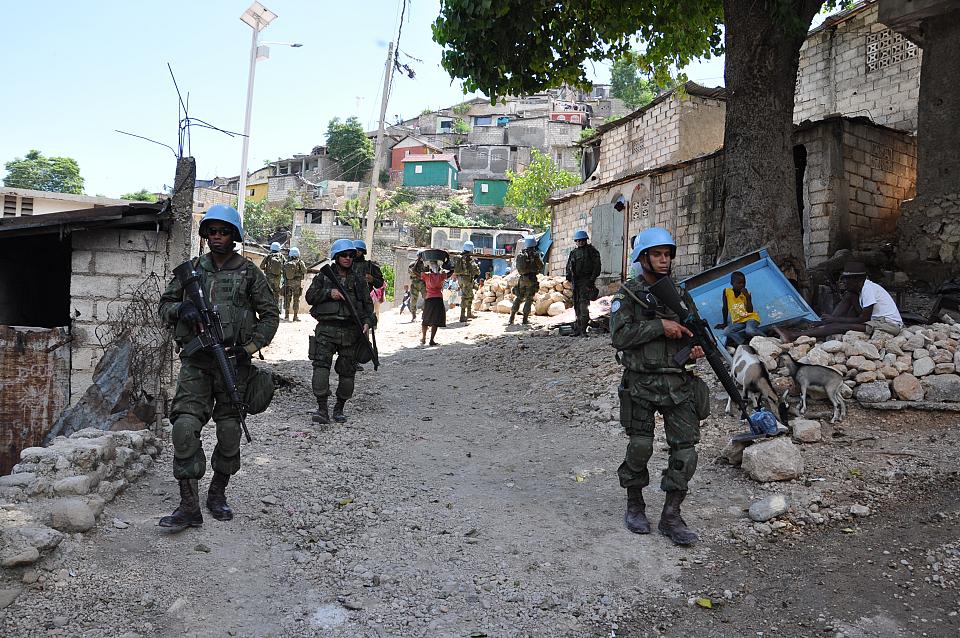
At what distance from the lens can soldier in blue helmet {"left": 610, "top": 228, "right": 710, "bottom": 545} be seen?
361 cm

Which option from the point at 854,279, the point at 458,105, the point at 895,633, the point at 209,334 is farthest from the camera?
the point at 458,105

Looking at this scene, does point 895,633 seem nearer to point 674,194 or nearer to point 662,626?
point 662,626

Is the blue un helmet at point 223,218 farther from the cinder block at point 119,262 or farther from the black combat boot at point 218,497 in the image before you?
the cinder block at point 119,262

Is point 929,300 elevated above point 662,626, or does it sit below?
above

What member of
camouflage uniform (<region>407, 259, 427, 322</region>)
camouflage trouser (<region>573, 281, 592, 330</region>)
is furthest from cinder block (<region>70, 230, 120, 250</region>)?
camouflage uniform (<region>407, 259, 427, 322</region>)

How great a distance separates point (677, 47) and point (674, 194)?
3.67 meters

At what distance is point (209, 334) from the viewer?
11.8 ft

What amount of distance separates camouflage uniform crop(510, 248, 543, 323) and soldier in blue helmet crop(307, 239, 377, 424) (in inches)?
254

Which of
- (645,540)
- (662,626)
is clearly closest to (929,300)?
(645,540)

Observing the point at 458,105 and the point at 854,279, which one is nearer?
the point at 854,279

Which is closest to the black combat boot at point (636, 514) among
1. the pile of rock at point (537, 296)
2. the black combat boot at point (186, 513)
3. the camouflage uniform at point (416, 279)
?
the black combat boot at point (186, 513)

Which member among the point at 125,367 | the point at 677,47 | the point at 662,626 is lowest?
the point at 662,626

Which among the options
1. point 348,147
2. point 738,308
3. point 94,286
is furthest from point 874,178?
point 348,147

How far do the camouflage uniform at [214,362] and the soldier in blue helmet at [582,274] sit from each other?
724cm
